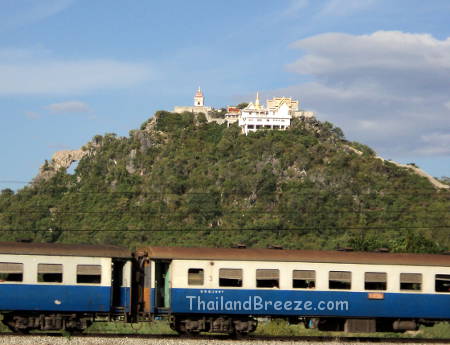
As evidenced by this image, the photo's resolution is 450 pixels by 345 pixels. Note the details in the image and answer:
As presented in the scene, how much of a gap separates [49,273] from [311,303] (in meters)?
9.07

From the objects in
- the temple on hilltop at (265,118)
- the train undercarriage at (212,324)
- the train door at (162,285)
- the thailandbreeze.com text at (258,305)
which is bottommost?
the train undercarriage at (212,324)

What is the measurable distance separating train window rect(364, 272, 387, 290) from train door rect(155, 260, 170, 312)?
7.00m

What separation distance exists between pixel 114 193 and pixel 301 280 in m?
133

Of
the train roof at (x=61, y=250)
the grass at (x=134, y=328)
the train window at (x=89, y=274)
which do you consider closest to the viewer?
the train roof at (x=61, y=250)

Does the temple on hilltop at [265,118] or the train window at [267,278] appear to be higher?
the temple on hilltop at [265,118]

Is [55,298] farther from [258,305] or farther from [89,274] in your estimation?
[258,305]

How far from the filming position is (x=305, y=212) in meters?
136

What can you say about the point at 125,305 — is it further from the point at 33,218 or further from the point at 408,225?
the point at 33,218

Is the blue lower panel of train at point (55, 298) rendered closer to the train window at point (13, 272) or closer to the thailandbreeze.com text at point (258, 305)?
the train window at point (13, 272)

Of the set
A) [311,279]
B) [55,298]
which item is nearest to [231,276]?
[311,279]

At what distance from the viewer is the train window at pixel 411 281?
30.6 metres

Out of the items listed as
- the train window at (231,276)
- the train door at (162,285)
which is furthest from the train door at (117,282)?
the train window at (231,276)

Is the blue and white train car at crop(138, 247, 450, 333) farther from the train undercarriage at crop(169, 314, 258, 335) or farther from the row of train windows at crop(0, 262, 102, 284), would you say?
the row of train windows at crop(0, 262, 102, 284)

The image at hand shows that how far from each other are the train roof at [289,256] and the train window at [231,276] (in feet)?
1.30
